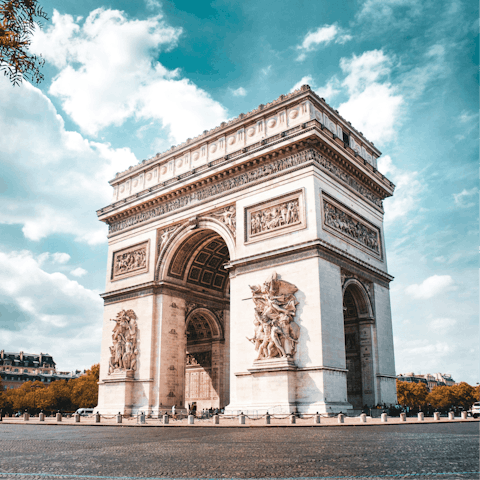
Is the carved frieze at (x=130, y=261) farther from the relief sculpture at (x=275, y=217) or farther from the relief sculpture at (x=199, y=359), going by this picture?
the relief sculpture at (x=275, y=217)

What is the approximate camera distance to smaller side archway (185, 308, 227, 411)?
31297mm

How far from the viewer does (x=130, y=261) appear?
1212 inches

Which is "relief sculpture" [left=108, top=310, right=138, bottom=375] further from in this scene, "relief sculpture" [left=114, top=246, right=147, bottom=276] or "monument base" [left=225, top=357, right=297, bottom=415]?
"monument base" [left=225, top=357, right=297, bottom=415]

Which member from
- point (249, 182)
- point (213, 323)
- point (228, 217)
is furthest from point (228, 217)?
point (213, 323)

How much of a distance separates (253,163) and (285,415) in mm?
12068

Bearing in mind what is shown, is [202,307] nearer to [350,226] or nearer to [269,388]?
[269,388]

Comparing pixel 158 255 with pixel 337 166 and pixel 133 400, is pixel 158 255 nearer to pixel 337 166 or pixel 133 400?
pixel 133 400

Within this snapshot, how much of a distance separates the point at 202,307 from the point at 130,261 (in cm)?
523

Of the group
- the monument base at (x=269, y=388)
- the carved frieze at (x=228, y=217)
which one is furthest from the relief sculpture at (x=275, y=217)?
the monument base at (x=269, y=388)

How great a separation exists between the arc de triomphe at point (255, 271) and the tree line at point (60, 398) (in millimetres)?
29363

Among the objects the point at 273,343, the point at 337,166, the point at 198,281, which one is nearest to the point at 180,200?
the point at 198,281

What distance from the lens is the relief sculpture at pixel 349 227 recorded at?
2377 centimetres

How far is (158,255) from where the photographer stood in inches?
1145

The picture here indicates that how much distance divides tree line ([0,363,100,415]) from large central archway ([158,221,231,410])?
29199 mm
